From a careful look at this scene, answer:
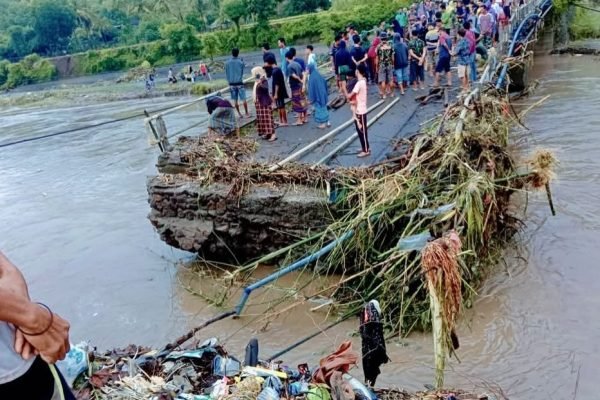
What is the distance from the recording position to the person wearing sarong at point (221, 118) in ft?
34.5

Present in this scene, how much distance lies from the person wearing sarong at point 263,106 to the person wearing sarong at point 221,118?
479 mm

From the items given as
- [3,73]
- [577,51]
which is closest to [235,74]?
[577,51]

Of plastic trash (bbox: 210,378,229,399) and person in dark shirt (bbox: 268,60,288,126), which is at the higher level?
person in dark shirt (bbox: 268,60,288,126)

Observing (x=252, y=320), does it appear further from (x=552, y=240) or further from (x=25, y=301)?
(x=25, y=301)

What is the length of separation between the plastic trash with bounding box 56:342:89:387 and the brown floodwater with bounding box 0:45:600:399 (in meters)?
3.14

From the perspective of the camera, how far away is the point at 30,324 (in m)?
1.98

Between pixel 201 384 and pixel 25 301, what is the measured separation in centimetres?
224

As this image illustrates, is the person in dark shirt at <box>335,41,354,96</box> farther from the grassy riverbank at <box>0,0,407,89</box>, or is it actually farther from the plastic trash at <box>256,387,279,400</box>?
the grassy riverbank at <box>0,0,407,89</box>

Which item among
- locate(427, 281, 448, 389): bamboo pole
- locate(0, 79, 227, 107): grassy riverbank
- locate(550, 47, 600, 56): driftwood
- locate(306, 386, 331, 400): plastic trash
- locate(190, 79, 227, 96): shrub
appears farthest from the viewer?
locate(0, 79, 227, 107): grassy riverbank

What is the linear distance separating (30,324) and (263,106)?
884 centimetres

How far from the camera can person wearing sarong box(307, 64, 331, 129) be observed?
1076 cm

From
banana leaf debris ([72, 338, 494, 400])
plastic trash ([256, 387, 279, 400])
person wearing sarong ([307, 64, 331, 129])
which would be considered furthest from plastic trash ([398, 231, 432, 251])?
person wearing sarong ([307, 64, 331, 129])

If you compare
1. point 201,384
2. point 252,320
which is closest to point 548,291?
point 252,320

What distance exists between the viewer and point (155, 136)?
9227 mm
